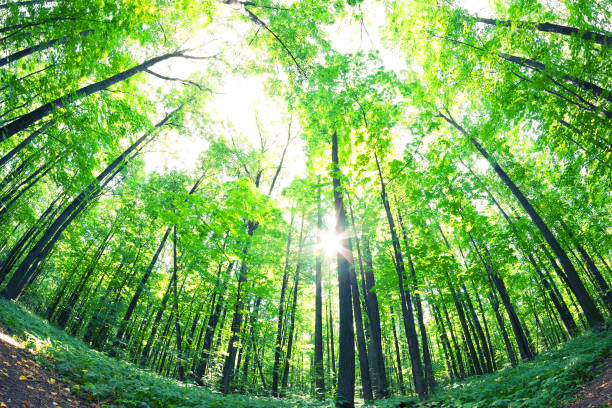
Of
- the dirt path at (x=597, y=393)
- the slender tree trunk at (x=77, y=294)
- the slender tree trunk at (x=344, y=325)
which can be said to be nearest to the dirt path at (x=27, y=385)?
the slender tree trunk at (x=344, y=325)

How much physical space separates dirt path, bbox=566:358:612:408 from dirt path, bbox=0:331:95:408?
8.90m

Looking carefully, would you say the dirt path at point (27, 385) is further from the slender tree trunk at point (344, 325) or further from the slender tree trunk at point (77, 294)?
the slender tree trunk at point (77, 294)

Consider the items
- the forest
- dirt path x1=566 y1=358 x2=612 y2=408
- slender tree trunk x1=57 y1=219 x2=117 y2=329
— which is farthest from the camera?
slender tree trunk x1=57 y1=219 x2=117 y2=329

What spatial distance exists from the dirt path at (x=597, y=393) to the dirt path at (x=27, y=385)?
8.90 m

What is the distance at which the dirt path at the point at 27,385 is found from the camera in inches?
160

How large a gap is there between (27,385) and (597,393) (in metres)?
10.3

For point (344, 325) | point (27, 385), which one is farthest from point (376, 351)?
point (27, 385)

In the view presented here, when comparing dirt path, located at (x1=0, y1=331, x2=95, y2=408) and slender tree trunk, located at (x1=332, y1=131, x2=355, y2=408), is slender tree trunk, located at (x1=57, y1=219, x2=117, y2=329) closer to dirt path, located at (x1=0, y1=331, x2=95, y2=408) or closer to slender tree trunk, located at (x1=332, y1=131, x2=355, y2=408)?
dirt path, located at (x1=0, y1=331, x2=95, y2=408)

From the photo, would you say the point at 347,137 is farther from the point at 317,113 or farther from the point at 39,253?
the point at 39,253

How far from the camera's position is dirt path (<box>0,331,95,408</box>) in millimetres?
4055

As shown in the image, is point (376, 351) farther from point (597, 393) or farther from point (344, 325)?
point (597, 393)

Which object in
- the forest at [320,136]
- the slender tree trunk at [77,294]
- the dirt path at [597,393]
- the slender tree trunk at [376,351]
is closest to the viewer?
the dirt path at [597,393]

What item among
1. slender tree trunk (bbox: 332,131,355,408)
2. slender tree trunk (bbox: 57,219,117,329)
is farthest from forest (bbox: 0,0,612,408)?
slender tree trunk (bbox: 57,219,117,329)

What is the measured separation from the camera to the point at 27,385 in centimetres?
460
